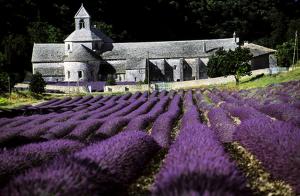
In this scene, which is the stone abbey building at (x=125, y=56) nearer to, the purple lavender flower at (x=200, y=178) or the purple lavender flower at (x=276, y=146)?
the purple lavender flower at (x=276, y=146)

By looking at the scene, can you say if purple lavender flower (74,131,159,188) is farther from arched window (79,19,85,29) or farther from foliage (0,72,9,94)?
arched window (79,19,85,29)

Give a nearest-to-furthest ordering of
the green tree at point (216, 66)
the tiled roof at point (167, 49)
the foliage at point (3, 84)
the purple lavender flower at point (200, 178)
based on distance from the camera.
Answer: the purple lavender flower at point (200, 178)
the foliage at point (3, 84)
the green tree at point (216, 66)
the tiled roof at point (167, 49)

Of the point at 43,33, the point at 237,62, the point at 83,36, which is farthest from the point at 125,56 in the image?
the point at 237,62

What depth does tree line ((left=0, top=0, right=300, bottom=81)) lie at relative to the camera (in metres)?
97.8

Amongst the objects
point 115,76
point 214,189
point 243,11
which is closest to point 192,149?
point 214,189

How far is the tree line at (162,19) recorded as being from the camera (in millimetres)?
97750

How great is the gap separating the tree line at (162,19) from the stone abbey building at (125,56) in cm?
1363

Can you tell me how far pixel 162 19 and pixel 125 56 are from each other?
37.4m

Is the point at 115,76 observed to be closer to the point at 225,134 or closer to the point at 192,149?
the point at 225,134

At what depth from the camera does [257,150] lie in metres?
9.20

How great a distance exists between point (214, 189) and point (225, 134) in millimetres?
8680

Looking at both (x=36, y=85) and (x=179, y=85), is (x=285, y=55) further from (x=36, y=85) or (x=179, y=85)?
(x=36, y=85)

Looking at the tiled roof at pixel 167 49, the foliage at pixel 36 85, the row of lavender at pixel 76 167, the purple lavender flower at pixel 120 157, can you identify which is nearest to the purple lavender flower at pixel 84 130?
the row of lavender at pixel 76 167

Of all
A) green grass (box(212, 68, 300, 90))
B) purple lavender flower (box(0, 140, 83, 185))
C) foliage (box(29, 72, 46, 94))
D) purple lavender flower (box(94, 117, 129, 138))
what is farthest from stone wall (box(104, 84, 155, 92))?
purple lavender flower (box(0, 140, 83, 185))
